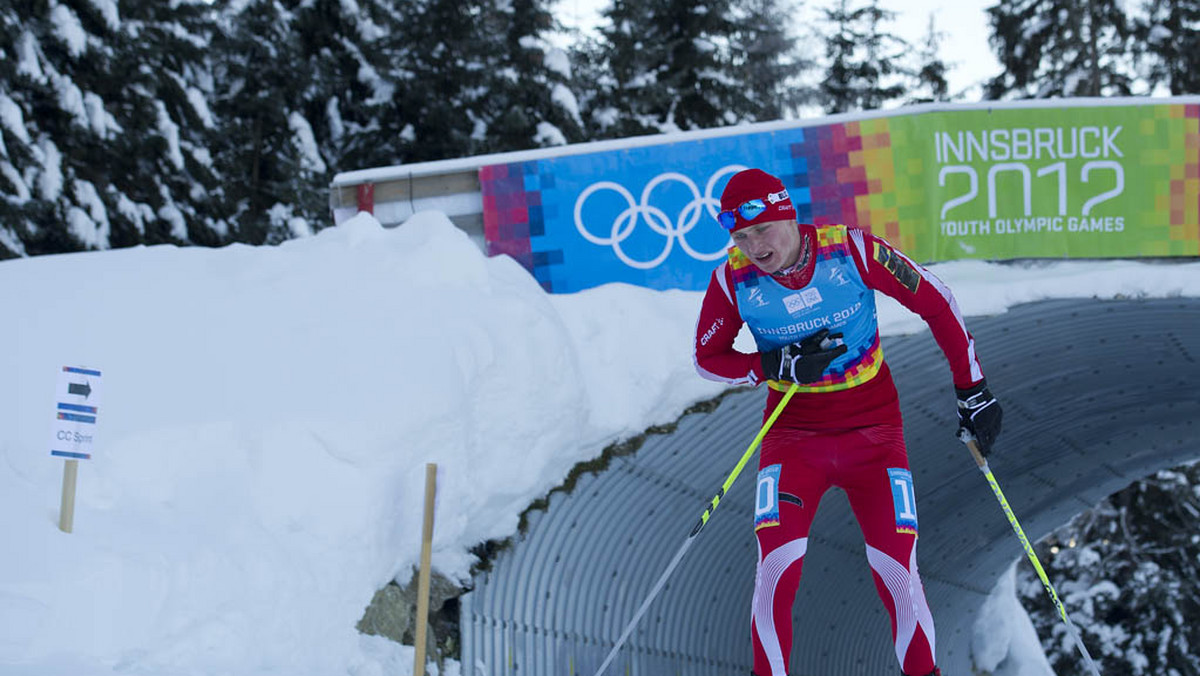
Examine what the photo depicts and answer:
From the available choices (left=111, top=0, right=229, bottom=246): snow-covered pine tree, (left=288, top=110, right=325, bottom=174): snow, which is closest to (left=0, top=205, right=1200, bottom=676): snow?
(left=111, top=0, right=229, bottom=246): snow-covered pine tree

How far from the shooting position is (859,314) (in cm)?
452

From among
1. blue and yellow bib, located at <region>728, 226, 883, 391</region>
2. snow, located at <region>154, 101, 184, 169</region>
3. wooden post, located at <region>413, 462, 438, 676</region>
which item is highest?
snow, located at <region>154, 101, 184, 169</region>

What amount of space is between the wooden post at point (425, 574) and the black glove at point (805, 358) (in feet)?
5.00

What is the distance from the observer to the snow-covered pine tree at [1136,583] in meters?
19.2

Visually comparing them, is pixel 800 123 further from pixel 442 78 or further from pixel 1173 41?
pixel 1173 41

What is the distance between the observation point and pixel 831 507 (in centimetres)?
843

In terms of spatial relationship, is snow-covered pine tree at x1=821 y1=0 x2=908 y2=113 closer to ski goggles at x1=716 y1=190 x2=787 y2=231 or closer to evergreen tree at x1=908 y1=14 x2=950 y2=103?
evergreen tree at x1=908 y1=14 x2=950 y2=103

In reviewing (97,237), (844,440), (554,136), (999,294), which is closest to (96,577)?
(844,440)

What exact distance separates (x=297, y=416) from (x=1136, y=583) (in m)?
18.8

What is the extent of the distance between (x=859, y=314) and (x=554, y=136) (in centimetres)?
1424

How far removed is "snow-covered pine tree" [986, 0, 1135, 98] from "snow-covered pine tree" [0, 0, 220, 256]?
1471 centimetres

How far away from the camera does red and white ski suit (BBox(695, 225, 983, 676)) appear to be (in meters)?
4.14

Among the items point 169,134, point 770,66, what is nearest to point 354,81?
point 169,134

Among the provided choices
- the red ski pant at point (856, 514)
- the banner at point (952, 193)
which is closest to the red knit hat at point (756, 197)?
the red ski pant at point (856, 514)
